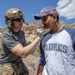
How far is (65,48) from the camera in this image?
15.9 ft

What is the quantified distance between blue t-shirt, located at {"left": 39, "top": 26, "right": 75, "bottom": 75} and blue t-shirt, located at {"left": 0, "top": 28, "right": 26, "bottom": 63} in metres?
0.93

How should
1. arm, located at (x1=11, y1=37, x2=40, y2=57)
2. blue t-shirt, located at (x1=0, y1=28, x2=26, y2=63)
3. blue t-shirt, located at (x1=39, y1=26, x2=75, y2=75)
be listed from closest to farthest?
blue t-shirt, located at (x1=39, y1=26, x2=75, y2=75)
arm, located at (x1=11, y1=37, x2=40, y2=57)
blue t-shirt, located at (x1=0, y1=28, x2=26, y2=63)

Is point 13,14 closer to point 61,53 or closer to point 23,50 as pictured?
point 23,50

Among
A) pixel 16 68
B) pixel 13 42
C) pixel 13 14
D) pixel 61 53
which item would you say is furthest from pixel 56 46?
pixel 16 68

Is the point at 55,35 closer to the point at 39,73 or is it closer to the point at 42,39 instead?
the point at 42,39

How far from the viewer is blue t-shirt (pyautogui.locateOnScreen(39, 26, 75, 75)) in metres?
4.88

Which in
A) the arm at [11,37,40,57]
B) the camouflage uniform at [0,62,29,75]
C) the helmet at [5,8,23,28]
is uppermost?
the helmet at [5,8,23,28]

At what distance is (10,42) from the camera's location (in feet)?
18.5

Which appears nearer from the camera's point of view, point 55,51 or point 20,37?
point 55,51

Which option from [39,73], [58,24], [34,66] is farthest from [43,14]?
[34,66]

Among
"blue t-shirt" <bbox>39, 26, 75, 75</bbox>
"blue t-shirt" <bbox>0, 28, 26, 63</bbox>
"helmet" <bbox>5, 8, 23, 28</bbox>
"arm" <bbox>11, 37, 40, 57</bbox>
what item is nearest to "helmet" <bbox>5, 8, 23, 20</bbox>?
"helmet" <bbox>5, 8, 23, 28</bbox>

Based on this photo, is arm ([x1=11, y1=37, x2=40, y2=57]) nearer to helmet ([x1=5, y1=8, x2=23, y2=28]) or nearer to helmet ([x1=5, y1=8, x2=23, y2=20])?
helmet ([x1=5, y1=8, x2=23, y2=28])

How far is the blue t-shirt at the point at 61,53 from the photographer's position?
4875 mm

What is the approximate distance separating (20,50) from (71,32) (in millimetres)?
1181
